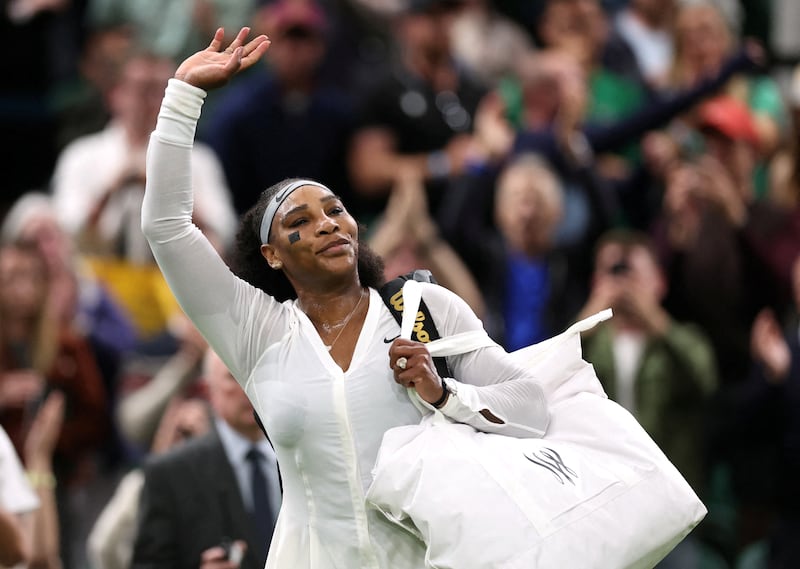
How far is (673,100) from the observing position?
8.25 metres

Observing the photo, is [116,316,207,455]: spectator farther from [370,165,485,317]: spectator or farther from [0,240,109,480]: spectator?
[370,165,485,317]: spectator

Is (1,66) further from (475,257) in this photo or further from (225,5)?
(475,257)

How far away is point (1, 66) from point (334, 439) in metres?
6.41

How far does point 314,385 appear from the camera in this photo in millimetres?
3969

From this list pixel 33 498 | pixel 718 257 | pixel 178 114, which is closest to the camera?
pixel 178 114

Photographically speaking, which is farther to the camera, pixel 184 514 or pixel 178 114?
pixel 184 514

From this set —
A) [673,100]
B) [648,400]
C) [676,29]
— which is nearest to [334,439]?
[648,400]

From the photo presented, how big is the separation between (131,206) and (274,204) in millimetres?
3942

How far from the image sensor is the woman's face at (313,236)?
402 cm

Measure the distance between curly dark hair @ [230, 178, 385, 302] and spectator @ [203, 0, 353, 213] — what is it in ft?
12.9

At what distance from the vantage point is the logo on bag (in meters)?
3.85

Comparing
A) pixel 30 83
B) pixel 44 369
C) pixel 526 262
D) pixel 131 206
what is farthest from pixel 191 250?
pixel 30 83

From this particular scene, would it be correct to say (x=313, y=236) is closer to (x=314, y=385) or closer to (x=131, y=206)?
(x=314, y=385)

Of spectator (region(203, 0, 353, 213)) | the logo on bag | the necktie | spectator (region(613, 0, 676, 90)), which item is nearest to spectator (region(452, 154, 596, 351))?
spectator (region(203, 0, 353, 213))
